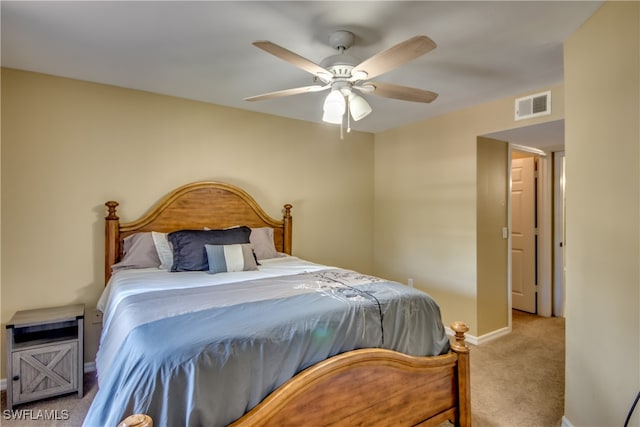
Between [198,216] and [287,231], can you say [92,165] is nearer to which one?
[198,216]

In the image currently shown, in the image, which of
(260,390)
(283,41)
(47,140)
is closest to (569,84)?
(283,41)

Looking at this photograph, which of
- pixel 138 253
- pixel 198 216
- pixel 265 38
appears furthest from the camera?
pixel 198 216

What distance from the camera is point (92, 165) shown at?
2.80 m

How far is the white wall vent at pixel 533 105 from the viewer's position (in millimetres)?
2801

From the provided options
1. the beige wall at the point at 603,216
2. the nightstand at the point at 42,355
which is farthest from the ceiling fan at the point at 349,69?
the nightstand at the point at 42,355

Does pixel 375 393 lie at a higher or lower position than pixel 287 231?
lower

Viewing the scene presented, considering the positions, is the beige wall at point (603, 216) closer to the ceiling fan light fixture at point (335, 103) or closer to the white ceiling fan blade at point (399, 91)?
the white ceiling fan blade at point (399, 91)

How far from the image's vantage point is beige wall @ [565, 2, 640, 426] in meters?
1.55

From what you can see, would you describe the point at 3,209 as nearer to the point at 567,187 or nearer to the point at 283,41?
the point at 283,41

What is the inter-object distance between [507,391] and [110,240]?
3393mm

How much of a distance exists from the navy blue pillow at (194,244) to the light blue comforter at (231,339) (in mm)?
633

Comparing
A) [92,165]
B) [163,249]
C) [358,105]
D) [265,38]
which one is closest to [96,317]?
[163,249]

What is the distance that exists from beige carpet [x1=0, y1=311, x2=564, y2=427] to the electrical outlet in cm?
41

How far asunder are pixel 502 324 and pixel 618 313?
216 cm
